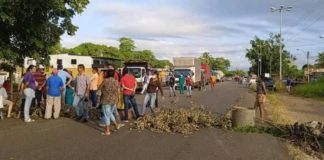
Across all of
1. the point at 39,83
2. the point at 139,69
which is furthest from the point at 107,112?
the point at 139,69

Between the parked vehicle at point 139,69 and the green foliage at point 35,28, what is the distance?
19.2 metres

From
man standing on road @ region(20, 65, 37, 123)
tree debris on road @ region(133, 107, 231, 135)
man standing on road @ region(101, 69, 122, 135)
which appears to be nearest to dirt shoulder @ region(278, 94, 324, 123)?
tree debris on road @ region(133, 107, 231, 135)

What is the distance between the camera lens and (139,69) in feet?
129

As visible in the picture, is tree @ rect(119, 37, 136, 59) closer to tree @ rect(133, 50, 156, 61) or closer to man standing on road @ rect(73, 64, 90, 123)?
tree @ rect(133, 50, 156, 61)

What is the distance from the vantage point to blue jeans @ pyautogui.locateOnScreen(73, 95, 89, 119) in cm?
1688

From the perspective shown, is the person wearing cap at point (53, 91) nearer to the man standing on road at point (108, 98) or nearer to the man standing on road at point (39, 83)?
the man standing on road at point (39, 83)

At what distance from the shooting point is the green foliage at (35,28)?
53.0ft

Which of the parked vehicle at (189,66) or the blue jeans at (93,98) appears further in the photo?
the parked vehicle at (189,66)

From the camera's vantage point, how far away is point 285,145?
Answer: 1285cm

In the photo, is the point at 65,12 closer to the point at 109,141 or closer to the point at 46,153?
the point at 109,141

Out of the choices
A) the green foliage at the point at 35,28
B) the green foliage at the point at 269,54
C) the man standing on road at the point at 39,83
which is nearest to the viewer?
the green foliage at the point at 35,28

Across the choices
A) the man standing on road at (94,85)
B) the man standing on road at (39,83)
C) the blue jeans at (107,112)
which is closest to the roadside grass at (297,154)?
the blue jeans at (107,112)

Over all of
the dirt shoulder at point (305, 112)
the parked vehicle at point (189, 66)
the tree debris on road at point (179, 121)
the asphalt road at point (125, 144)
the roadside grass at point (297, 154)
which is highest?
the parked vehicle at point (189, 66)

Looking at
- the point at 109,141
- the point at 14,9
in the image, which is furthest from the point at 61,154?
the point at 14,9
